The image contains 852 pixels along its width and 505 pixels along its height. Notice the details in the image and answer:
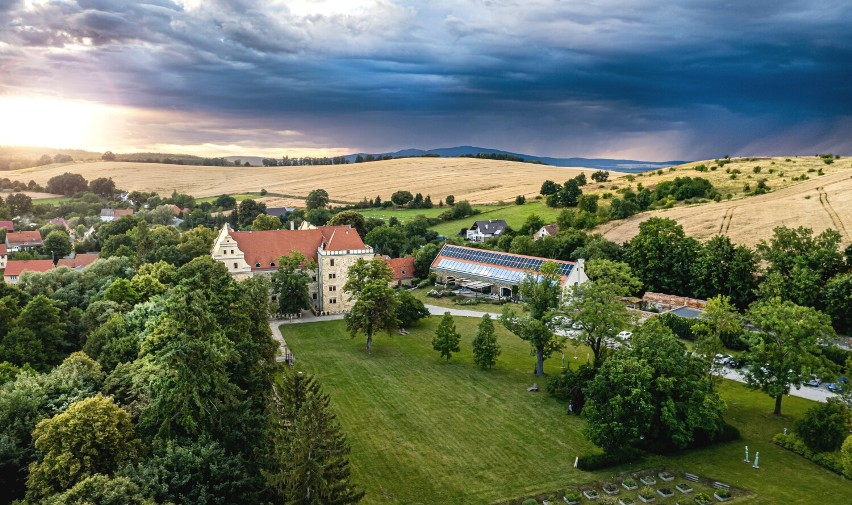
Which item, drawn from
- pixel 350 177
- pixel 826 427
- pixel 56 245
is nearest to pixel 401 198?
pixel 350 177

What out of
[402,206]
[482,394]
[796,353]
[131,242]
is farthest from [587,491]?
[402,206]

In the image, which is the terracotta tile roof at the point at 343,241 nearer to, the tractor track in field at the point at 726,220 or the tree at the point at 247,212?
the tractor track in field at the point at 726,220

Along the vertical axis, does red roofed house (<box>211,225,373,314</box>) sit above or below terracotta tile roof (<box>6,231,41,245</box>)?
above

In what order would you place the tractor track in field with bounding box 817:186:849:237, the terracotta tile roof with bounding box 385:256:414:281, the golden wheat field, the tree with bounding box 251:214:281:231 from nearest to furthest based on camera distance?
1. the tractor track in field with bounding box 817:186:849:237
2. the terracotta tile roof with bounding box 385:256:414:281
3. the tree with bounding box 251:214:281:231
4. the golden wheat field

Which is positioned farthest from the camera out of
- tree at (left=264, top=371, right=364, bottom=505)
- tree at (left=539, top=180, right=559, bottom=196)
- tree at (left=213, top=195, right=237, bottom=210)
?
tree at (left=213, top=195, right=237, bottom=210)

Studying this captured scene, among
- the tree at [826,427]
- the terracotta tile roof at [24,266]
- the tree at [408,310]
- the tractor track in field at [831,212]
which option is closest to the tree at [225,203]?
the terracotta tile roof at [24,266]

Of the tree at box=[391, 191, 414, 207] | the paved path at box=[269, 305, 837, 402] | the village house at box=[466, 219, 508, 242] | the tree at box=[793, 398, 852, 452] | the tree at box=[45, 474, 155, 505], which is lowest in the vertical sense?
the paved path at box=[269, 305, 837, 402]

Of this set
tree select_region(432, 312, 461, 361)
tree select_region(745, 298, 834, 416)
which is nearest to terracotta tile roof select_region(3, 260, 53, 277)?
tree select_region(432, 312, 461, 361)

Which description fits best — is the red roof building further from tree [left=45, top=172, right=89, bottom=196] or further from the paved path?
tree [left=45, top=172, right=89, bottom=196]
